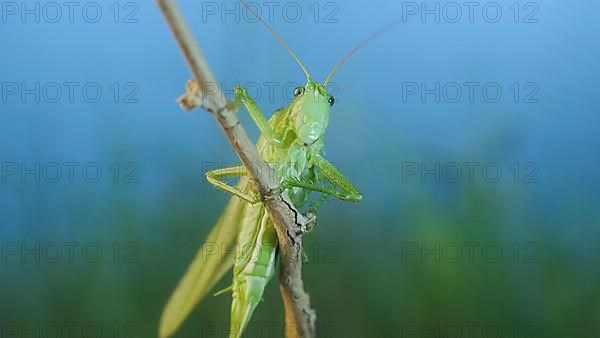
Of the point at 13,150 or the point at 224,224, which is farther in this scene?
the point at 13,150

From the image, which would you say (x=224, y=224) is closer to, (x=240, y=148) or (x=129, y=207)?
(x=240, y=148)

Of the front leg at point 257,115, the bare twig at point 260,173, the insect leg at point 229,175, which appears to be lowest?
the bare twig at point 260,173

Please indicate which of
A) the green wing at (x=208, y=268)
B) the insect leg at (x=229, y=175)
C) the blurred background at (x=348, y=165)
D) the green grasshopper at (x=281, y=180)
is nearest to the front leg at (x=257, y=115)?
the green grasshopper at (x=281, y=180)

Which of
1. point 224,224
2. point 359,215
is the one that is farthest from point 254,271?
point 359,215

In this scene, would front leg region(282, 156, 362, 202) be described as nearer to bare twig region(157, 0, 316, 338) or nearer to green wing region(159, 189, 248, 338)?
bare twig region(157, 0, 316, 338)

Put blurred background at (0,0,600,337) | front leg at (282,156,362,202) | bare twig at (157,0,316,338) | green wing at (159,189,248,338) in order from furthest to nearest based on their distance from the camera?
blurred background at (0,0,600,337)
green wing at (159,189,248,338)
front leg at (282,156,362,202)
bare twig at (157,0,316,338)

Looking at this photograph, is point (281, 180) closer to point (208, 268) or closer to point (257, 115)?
point (257, 115)

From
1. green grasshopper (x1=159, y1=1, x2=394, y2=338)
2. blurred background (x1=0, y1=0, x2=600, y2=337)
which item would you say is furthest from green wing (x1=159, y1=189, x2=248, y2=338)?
blurred background (x1=0, y1=0, x2=600, y2=337)

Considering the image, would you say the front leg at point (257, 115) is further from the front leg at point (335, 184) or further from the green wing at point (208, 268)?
the green wing at point (208, 268)
